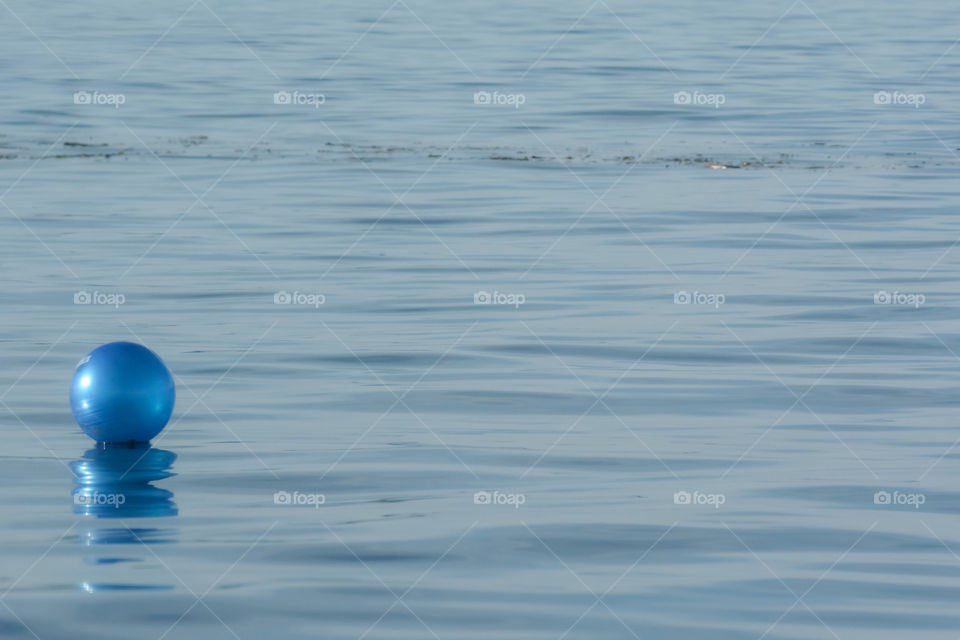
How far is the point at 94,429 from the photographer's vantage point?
8.43 meters

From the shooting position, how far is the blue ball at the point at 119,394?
27.5 ft

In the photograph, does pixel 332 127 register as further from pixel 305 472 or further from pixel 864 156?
pixel 305 472
